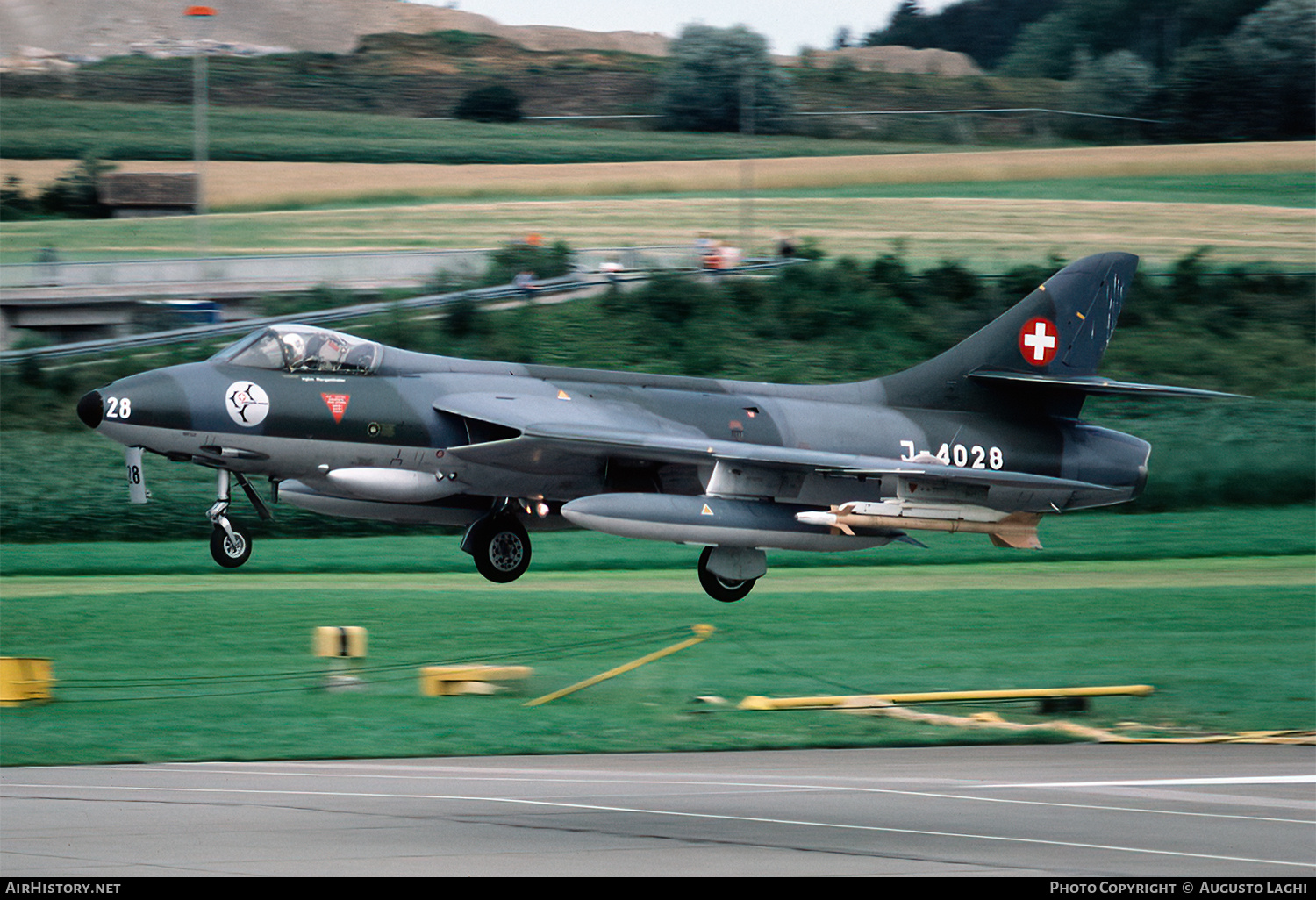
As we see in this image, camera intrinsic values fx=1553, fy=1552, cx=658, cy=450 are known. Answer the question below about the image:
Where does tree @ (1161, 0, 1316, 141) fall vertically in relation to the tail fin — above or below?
above

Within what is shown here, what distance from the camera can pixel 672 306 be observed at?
162ft

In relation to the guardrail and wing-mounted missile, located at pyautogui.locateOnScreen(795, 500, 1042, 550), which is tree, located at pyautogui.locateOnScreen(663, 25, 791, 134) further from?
wing-mounted missile, located at pyautogui.locateOnScreen(795, 500, 1042, 550)

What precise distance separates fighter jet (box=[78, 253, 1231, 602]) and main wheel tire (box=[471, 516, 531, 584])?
3 cm

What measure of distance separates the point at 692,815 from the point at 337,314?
24.6 metres

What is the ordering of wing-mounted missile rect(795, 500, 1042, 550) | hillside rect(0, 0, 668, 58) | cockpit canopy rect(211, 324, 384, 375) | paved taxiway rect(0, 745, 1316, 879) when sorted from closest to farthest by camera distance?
1. paved taxiway rect(0, 745, 1316, 879)
2. wing-mounted missile rect(795, 500, 1042, 550)
3. cockpit canopy rect(211, 324, 384, 375)
4. hillside rect(0, 0, 668, 58)

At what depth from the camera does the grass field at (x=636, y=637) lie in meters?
30.4

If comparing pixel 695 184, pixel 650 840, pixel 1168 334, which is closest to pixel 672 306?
pixel 695 184

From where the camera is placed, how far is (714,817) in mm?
22703

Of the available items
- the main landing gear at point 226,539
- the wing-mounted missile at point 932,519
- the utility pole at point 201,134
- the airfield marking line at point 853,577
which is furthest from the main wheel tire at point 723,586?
the utility pole at point 201,134

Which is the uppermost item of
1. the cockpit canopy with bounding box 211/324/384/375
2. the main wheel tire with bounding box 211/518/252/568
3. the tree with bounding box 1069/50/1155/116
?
the tree with bounding box 1069/50/1155/116

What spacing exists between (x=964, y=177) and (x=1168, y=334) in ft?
31.1

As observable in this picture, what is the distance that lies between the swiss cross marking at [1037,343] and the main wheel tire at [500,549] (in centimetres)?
893

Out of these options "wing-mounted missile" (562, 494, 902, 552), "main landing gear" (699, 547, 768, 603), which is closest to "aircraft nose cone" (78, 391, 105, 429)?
"wing-mounted missile" (562, 494, 902, 552)

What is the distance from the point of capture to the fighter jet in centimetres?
2211
